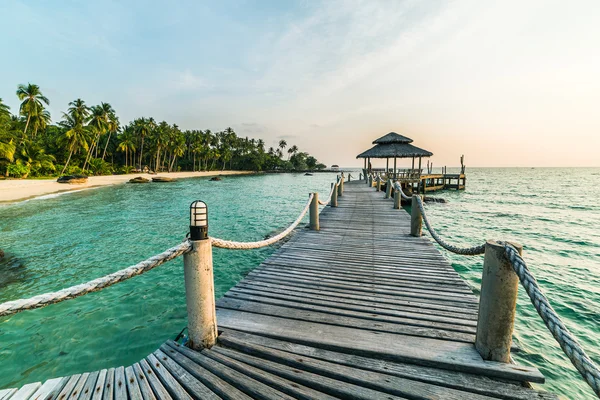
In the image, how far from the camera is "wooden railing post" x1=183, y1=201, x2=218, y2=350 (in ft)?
7.41

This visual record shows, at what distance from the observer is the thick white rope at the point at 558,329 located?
48.7 inches

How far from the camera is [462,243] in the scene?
34.6 ft

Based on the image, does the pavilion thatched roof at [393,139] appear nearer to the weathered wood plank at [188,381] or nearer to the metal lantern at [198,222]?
the metal lantern at [198,222]

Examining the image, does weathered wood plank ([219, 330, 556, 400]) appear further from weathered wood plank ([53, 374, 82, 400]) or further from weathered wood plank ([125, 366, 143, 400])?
weathered wood plank ([53, 374, 82, 400])

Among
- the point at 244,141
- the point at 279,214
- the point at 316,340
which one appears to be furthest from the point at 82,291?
the point at 244,141

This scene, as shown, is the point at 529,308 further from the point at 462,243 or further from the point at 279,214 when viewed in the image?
the point at 279,214

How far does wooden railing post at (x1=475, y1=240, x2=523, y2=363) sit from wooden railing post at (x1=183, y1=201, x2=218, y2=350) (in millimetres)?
2353

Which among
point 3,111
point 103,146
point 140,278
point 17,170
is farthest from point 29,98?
point 140,278

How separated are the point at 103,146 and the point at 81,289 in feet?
223

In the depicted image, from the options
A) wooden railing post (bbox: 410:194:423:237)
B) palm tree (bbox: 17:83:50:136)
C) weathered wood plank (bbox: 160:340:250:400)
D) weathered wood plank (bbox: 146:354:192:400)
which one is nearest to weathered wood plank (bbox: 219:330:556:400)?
weathered wood plank (bbox: 160:340:250:400)

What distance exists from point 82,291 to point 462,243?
12.1 meters

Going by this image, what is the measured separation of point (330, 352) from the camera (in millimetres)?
2404

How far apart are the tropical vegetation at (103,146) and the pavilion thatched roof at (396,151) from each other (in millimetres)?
39965

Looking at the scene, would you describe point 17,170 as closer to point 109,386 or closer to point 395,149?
point 395,149
